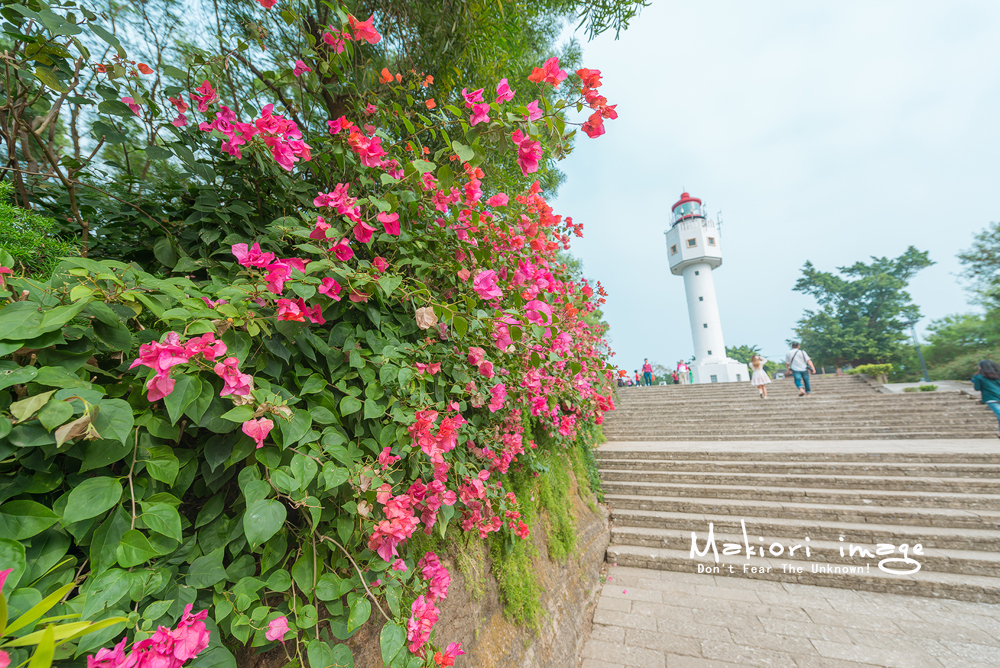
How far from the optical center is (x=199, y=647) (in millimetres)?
722

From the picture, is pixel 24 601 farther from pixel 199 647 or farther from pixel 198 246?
pixel 198 246

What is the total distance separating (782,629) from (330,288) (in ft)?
13.4

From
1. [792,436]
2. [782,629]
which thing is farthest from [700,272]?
[782,629]

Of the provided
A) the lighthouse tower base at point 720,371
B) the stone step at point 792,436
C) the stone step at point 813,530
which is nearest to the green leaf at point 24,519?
the stone step at point 813,530

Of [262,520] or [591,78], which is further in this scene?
[591,78]

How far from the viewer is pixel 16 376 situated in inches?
24.9

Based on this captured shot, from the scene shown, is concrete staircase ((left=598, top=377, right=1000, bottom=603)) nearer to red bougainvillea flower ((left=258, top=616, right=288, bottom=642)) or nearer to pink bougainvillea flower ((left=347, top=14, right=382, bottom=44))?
red bougainvillea flower ((left=258, top=616, right=288, bottom=642))

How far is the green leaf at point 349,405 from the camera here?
1.06 meters

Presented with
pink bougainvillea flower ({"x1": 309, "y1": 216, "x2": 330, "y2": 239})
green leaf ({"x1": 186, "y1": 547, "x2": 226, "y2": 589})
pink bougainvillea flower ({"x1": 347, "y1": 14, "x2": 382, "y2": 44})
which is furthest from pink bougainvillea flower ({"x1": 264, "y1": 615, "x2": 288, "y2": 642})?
pink bougainvillea flower ({"x1": 347, "y1": 14, "x2": 382, "y2": 44})

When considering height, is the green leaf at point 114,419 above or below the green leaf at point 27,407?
below

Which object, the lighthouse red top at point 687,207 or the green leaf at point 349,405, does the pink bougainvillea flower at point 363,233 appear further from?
the lighthouse red top at point 687,207

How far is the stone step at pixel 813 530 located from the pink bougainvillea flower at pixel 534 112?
189 inches

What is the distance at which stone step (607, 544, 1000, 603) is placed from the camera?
3.22 metres

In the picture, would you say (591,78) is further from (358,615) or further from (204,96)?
(358,615)
